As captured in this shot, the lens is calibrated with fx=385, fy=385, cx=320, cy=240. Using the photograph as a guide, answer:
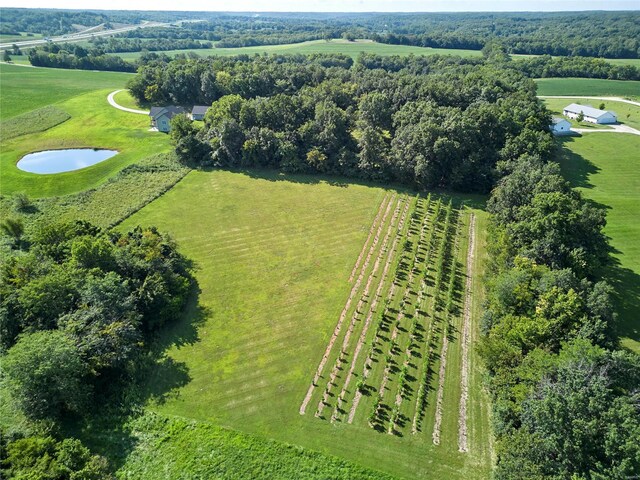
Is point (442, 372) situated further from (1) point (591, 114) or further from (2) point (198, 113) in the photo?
(1) point (591, 114)

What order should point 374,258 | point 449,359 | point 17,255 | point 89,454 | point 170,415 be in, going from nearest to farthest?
point 89,454 < point 170,415 < point 449,359 < point 17,255 < point 374,258

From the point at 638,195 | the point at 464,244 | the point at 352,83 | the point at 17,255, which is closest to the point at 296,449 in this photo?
the point at 464,244

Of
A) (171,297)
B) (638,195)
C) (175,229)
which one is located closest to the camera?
(171,297)

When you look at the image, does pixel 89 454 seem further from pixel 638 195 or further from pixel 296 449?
pixel 638 195

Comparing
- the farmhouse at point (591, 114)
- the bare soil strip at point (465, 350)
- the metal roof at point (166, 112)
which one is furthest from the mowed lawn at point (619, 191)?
the metal roof at point (166, 112)

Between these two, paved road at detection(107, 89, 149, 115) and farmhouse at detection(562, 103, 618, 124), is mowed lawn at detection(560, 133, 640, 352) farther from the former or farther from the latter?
paved road at detection(107, 89, 149, 115)

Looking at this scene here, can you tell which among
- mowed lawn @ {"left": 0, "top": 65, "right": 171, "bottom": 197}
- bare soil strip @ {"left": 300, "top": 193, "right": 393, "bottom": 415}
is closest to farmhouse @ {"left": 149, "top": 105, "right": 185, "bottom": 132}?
mowed lawn @ {"left": 0, "top": 65, "right": 171, "bottom": 197}

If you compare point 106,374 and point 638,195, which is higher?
point 638,195

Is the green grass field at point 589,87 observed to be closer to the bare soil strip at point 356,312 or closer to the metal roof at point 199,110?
the metal roof at point 199,110
